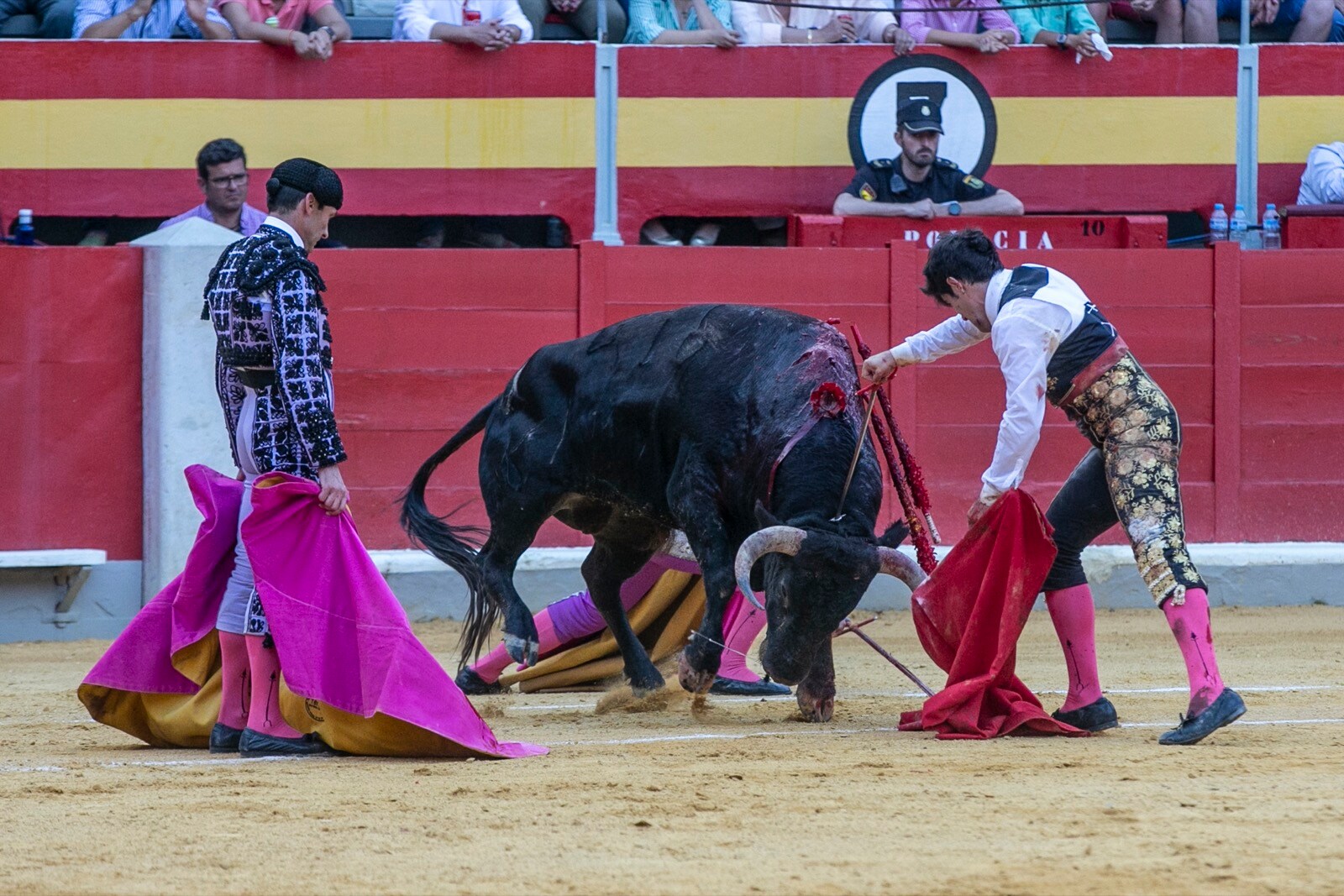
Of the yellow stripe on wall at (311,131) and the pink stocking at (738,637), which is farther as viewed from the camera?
the yellow stripe on wall at (311,131)

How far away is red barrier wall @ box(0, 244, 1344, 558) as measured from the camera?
24.8ft

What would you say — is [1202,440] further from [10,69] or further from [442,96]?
[10,69]

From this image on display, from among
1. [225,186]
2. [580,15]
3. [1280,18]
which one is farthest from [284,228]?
[1280,18]

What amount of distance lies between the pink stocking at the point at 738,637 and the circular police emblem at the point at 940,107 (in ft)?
10.0

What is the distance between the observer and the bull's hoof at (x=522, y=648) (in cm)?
553

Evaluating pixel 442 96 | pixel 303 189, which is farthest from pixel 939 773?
pixel 442 96

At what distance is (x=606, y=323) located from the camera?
25.7 ft

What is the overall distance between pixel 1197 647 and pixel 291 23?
546 cm

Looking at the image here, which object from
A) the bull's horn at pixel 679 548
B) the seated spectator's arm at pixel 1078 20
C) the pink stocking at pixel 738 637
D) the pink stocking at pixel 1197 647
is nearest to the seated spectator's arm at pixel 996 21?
the seated spectator's arm at pixel 1078 20

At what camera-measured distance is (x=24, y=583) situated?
296 inches

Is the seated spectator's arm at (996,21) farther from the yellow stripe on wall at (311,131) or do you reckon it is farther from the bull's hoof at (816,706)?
the bull's hoof at (816,706)

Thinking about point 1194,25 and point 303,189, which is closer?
point 303,189

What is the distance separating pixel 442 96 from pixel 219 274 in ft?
12.8

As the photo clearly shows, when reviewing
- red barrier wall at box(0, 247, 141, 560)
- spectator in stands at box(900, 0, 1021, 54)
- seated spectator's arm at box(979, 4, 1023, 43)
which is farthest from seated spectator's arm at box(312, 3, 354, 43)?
seated spectator's arm at box(979, 4, 1023, 43)
